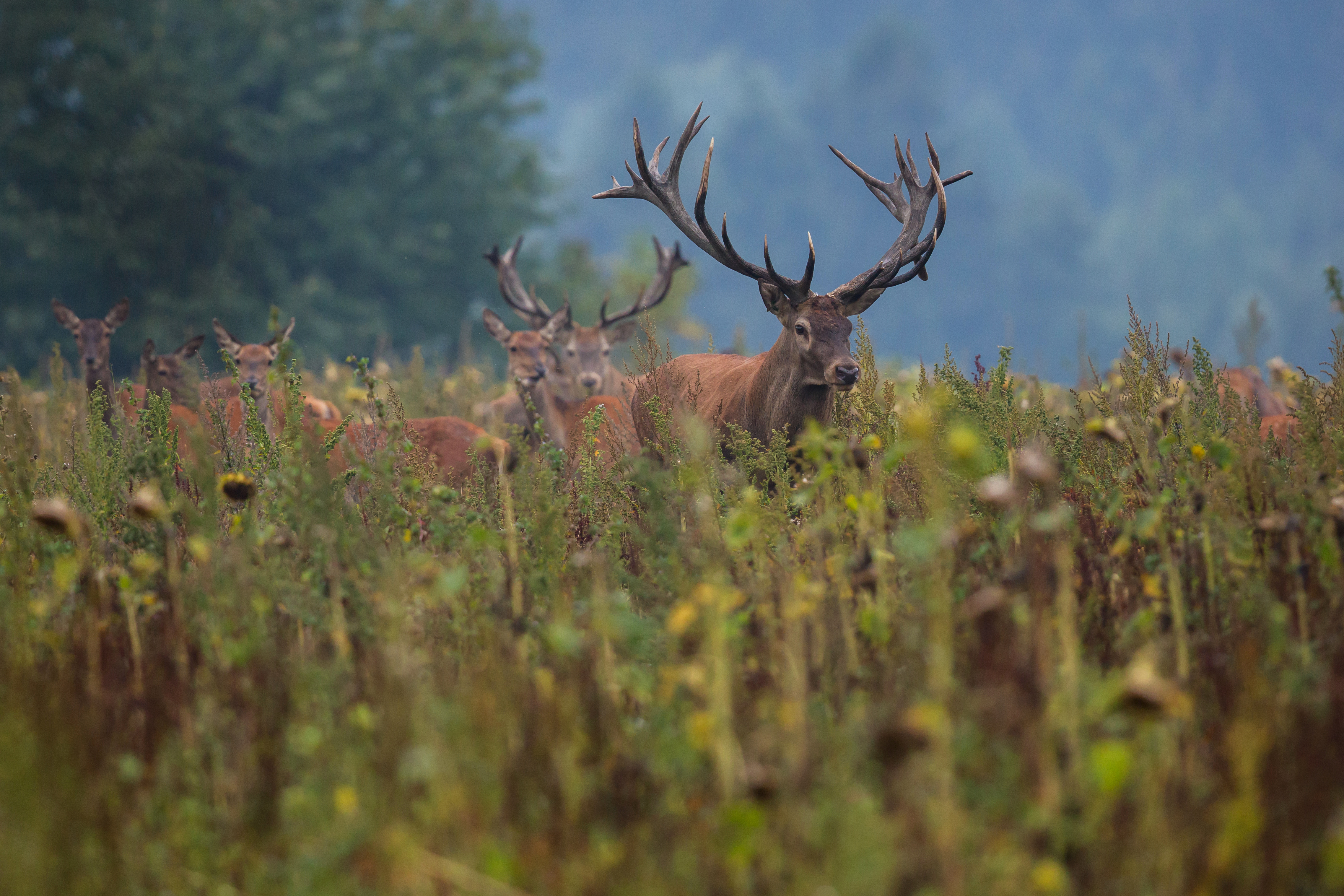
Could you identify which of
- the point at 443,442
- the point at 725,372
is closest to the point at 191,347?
the point at 443,442

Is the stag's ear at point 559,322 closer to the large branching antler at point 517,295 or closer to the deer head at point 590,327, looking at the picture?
the deer head at point 590,327

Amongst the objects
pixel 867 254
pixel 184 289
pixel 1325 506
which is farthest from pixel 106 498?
pixel 867 254

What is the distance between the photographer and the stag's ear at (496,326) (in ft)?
38.8

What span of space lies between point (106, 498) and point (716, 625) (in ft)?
11.4

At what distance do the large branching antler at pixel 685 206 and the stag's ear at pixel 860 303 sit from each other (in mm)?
217

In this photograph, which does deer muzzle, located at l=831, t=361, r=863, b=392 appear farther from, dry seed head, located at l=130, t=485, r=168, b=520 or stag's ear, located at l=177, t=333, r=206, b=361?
stag's ear, located at l=177, t=333, r=206, b=361

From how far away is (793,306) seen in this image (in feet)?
20.4

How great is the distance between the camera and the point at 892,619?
2891 mm

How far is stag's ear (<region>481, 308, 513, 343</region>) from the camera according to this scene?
38.8 ft

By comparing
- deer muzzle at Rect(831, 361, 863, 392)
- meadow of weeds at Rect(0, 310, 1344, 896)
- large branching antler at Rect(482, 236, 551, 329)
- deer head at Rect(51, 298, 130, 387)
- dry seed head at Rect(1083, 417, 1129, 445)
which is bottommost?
meadow of weeds at Rect(0, 310, 1344, 896)

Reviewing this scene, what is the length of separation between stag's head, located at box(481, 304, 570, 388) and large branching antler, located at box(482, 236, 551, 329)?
1309 millimetres

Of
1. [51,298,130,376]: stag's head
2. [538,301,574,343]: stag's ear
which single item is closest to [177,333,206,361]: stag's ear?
[51,298,130,376]: stag's head

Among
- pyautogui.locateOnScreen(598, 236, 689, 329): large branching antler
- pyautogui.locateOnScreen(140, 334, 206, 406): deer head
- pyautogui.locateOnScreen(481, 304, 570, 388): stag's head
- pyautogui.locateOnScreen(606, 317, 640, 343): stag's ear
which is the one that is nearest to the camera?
pyautogui.locateOnScreen(140, 334, 206, 406): deer head

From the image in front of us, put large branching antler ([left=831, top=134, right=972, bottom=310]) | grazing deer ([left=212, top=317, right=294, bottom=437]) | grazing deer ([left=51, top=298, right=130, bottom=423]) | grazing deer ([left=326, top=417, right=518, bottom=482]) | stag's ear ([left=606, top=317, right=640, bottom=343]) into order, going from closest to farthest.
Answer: large branching antler ([left=831, top=134, right=972, bottom=310]), grazing deer ([left=326, top=417, right=518, bottom=482]), grazing deer ([left=212, top=317, right=294, bottom=437]), grazing deer ([left=51, top=298, right=130, bottom=423]), stag's ear ([left=606, top=317, right=640, bottom=343])
